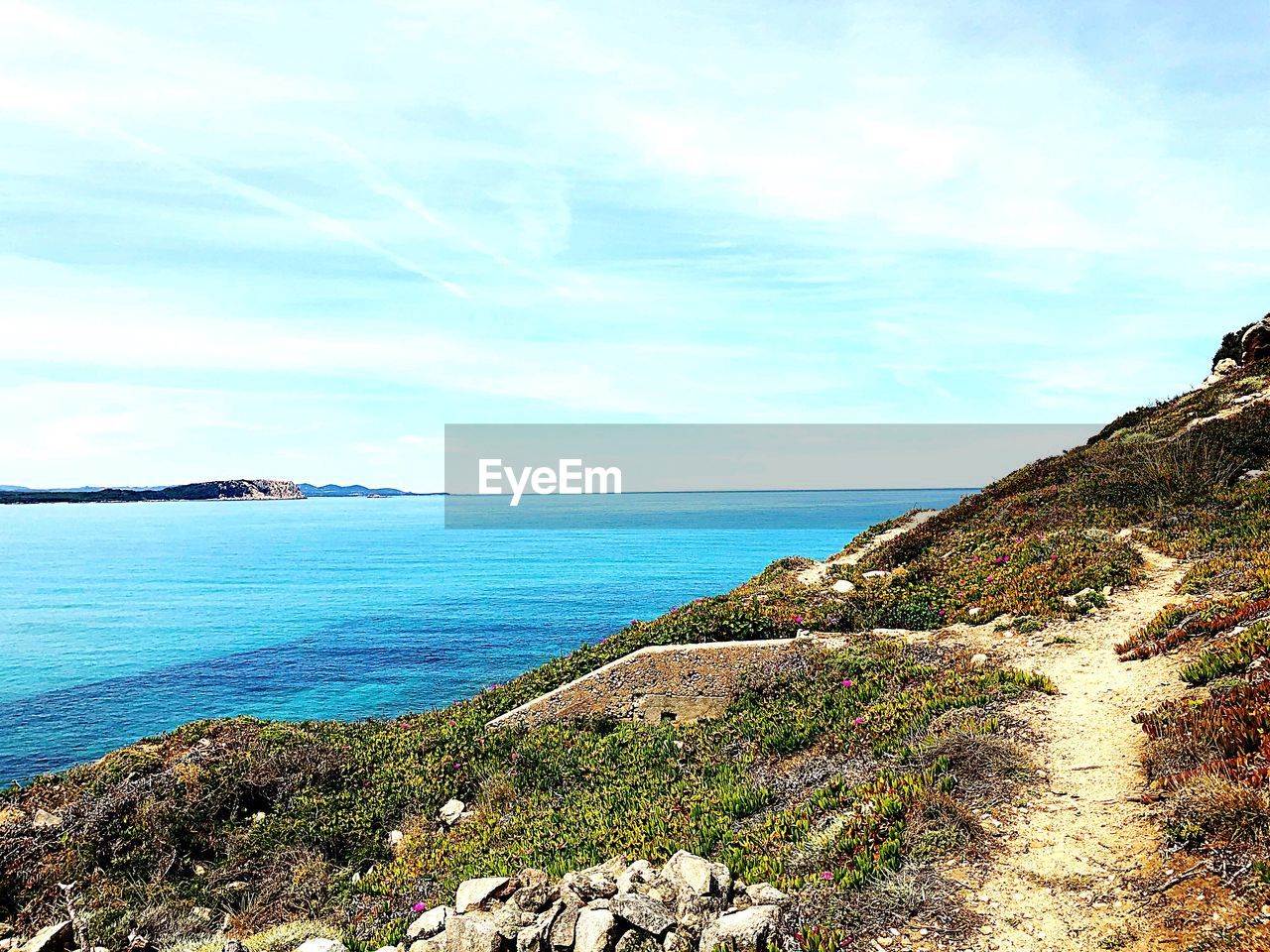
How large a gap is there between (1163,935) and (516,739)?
11.3 metres

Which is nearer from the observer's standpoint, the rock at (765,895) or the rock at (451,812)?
the rock at (765,895)

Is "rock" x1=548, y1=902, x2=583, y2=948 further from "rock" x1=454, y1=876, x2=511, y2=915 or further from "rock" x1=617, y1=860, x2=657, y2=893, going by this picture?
"rock" x1=454, y1=876, x2=511, y2=915

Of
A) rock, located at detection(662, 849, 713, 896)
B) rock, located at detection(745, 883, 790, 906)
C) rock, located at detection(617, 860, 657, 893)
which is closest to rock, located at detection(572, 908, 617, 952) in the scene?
rock, located at detection(617, 860, 657, 893)

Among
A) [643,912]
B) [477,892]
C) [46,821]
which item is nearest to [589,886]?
[643,912]

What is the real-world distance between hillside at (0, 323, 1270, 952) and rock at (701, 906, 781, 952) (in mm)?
44

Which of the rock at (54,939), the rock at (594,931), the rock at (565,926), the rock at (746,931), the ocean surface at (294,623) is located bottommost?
the ocean surface at (294,623)

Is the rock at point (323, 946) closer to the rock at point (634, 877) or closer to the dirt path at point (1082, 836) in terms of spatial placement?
the rock at point (634, 877)

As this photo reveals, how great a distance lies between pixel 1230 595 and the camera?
12.0m

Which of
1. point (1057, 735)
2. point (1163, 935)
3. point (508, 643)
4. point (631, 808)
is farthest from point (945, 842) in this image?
point (508, 643)

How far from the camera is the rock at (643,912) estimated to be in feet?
19.5

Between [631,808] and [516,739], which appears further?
[516,739]

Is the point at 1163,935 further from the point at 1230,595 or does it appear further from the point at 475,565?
the point at 475,565

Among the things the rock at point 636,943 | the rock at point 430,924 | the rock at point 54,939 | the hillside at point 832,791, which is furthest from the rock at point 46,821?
the rock at point 636,943

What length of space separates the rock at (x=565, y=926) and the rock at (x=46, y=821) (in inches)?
421
